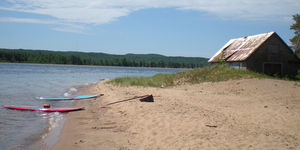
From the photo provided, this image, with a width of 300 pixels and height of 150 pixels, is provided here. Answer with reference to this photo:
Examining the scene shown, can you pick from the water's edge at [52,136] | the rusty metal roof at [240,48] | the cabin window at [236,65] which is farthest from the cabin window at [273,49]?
the water's edge at [52,136]

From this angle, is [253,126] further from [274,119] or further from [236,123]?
[274,119]

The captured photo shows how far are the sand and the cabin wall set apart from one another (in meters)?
11.6

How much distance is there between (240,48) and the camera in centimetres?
2756

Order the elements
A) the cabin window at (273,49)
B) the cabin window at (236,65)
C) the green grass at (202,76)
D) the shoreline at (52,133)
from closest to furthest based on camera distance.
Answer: the shoreline at (52,133) < the green grass at (202,76) < the cabin window at (273,49) < the cabin window at (236,65)

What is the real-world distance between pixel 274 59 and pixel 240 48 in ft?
11.4

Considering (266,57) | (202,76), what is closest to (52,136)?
(202,76)

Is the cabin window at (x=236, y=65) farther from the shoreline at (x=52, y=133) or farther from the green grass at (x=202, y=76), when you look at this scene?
the shoreline at (x=52, y=133)

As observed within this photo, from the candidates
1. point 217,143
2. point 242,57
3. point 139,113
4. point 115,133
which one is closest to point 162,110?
point 139,113

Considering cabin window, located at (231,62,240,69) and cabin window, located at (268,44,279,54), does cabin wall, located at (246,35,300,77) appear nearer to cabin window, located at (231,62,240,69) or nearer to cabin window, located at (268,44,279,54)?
cabin window, located at (268,44,279,54)

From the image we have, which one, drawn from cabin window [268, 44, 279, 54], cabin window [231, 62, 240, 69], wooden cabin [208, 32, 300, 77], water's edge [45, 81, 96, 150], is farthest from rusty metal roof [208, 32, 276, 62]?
water's edge [45, 81, 96, 150]

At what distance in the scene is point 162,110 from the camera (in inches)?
419

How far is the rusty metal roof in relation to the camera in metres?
25.2

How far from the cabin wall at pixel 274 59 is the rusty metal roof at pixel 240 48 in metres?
0.45

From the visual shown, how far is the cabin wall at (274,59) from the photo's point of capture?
24.9m
